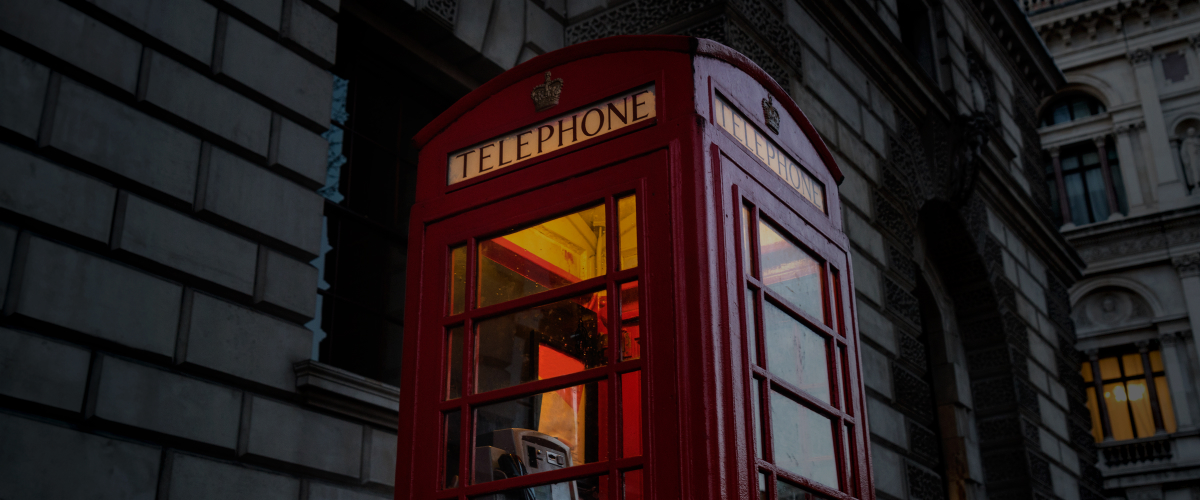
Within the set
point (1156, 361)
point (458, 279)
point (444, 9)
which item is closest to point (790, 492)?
point (458, 279)

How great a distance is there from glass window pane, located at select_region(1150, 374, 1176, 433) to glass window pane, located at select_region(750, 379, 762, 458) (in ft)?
108

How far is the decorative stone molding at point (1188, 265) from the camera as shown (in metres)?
32.4

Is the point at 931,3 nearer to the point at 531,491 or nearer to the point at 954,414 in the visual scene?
the point at 954,414

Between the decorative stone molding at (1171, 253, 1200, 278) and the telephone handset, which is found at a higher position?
the decorative stone molding at (1171, 253, 1200, 278)

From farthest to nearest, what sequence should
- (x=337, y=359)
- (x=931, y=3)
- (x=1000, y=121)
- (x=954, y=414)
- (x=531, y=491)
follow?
(x=1000, y=121), (x=931, y=3), (x=954, y=414), (x=337, y=359), (x=531, y=491)

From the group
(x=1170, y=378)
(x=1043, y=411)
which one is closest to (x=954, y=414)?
(x=1043, y=411)

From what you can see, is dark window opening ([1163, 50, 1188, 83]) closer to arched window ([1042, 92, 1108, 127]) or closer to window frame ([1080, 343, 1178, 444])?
arched window ([1042, 92, 1108, 127])

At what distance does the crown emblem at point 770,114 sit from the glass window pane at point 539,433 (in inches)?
57.4

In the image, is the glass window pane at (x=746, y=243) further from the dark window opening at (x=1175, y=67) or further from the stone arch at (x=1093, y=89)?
the dark window opening at (x=1175, y=67)

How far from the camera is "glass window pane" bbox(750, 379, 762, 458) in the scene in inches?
148

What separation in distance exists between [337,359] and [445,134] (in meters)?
2.39

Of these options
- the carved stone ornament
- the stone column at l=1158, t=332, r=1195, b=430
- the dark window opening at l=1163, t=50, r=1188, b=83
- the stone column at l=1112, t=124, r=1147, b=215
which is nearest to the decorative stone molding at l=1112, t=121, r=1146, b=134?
the stone column at l=1112, t=124, r=1147, b=215

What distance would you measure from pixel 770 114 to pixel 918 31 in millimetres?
10571

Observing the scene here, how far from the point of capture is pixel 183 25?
589cm
